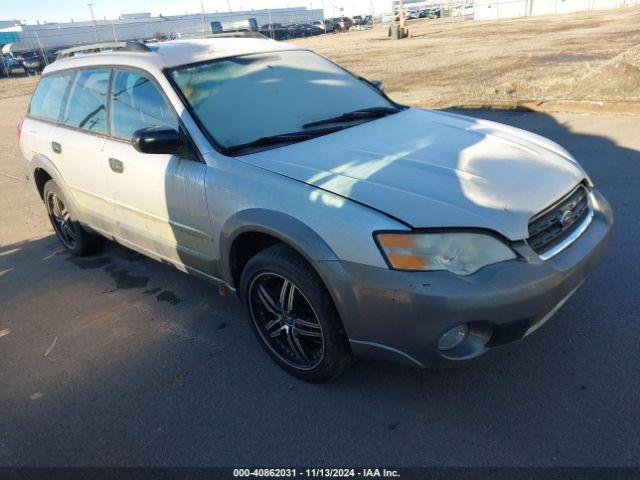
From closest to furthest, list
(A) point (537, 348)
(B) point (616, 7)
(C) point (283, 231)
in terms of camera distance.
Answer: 1. (C) point (283, 231)
2. (A) point (537, 348)
3. (B) point (616, 7)

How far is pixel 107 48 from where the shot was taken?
4195mm

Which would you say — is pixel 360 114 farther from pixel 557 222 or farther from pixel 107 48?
pixel 107 48

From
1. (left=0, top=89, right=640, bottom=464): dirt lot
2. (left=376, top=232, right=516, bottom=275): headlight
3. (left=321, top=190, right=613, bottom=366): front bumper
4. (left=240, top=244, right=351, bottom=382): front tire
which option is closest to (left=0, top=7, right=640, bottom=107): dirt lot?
(left=0, top=89, right=640, bottom=464): dirt lot

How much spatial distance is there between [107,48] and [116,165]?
1.22 metres

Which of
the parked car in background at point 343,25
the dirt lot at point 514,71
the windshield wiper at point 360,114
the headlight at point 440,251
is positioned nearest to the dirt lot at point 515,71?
the dirt lot at point 514,71

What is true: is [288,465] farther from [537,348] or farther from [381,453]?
[537,348]

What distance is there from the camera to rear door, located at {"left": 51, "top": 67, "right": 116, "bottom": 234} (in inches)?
152

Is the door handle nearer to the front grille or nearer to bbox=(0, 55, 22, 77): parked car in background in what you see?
the front grille

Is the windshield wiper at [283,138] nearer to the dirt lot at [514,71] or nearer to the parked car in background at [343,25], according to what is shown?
the dirt lot at [514,71]

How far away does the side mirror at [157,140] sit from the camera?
296cm

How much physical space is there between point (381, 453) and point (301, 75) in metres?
2.59

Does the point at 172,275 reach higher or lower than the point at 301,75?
lower

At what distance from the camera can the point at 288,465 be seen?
235cm

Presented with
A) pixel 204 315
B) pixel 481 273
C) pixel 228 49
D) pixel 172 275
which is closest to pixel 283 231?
pixel 481 273
